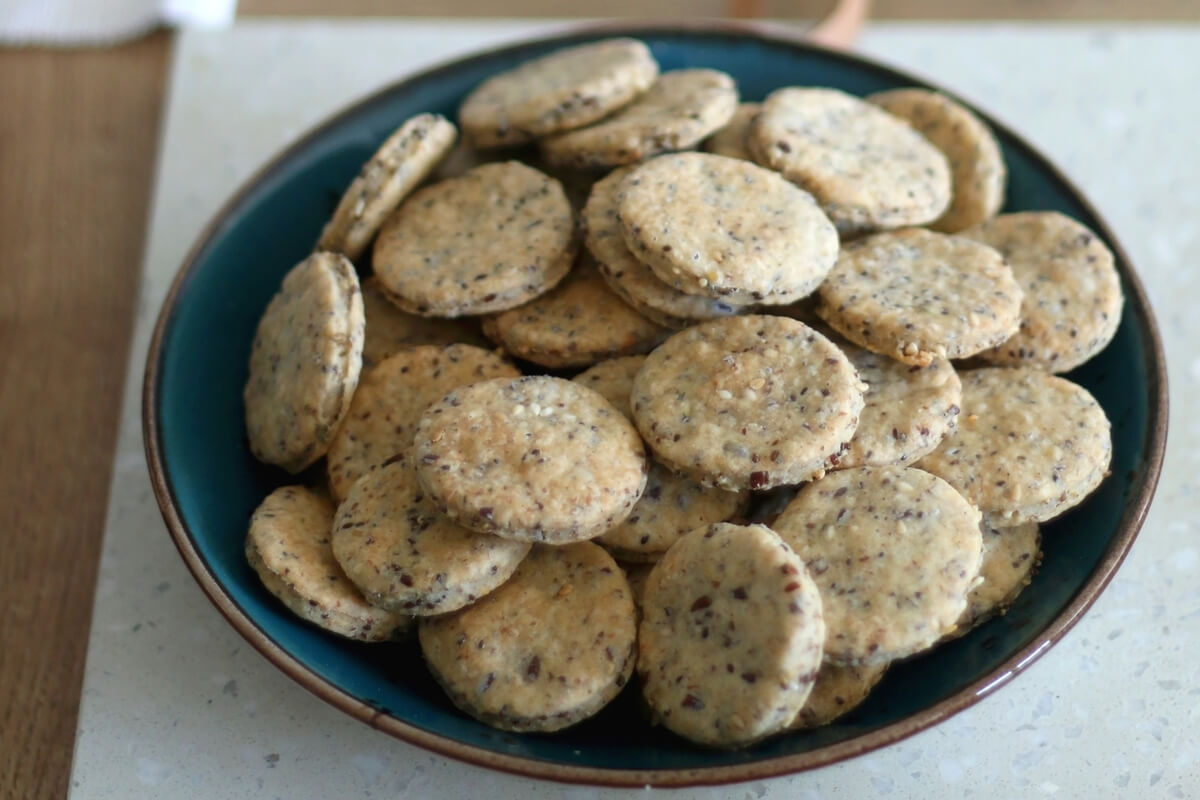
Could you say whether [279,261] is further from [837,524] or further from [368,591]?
[837,524]

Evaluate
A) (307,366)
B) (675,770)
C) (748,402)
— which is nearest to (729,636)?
(675,770)

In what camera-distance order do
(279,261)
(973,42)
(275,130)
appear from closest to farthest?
(279,261) → (275,130) → (973,42)

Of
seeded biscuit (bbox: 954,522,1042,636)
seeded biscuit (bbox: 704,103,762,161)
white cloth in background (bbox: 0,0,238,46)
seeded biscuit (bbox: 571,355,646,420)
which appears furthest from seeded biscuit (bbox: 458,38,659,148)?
white cloth in background (bbox: 0,0,238,46)

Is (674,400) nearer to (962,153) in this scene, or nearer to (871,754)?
(871,754)

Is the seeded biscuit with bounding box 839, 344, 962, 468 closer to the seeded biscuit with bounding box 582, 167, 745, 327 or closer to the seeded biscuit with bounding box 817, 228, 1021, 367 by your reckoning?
the seeded biscuit with bounding box 817, 228, 1021, 367

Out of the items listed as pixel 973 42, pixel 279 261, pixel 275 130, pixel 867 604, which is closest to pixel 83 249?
pixel 275 130

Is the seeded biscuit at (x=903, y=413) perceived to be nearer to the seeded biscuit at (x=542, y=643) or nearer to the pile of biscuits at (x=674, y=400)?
the pile of biscuits at (x=674, y=400)

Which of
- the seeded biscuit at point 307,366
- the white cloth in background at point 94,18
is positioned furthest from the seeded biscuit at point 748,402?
the white cloth in background at point 94,18
